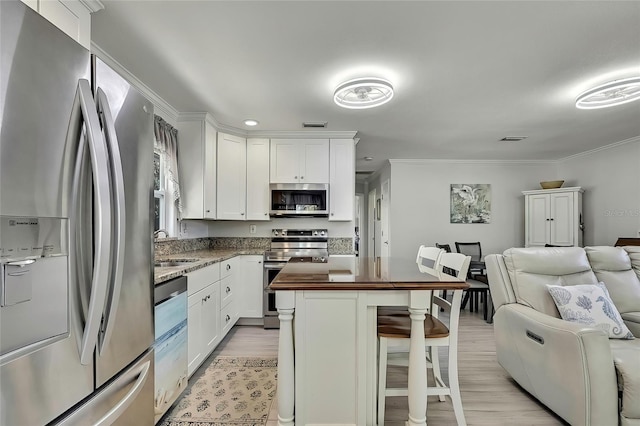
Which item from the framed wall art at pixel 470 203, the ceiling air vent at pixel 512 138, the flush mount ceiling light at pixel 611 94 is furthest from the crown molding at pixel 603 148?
the flush mount ceiling light at pixel 611 94

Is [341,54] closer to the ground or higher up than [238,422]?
higher up

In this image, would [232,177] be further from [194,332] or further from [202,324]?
[194,332]

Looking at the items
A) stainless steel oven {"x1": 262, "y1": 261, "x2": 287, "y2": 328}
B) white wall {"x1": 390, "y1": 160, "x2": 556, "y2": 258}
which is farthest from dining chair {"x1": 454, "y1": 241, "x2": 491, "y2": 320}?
stainless steel oven {"x1": 262, "y1": 261, "x2": 287, "y2": 328}

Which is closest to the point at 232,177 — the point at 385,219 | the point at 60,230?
the point at 60,230

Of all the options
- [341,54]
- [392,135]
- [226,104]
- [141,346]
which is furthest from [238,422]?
[392,135]

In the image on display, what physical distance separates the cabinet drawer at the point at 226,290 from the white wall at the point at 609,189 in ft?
18.2

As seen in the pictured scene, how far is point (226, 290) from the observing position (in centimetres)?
313

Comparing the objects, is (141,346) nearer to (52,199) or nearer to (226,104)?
(52,199)

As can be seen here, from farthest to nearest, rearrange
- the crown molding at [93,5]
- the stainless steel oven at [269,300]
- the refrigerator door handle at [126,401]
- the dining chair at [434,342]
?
the stainless steel oven at [269,300], the dining chair at [434,342], the crown molding at [93,5], the refrigerator door handle at [126,401]

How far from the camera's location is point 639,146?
13.7ft

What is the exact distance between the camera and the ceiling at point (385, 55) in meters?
1.70

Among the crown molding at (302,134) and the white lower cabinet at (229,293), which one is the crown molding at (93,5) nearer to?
the white lower cabinet at (229,293)

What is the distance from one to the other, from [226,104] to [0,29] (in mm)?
2514

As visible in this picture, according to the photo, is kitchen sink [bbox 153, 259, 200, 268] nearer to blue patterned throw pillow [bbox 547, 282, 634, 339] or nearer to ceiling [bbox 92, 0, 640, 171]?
ceiling [bbox 92, 0, 640, 171]
